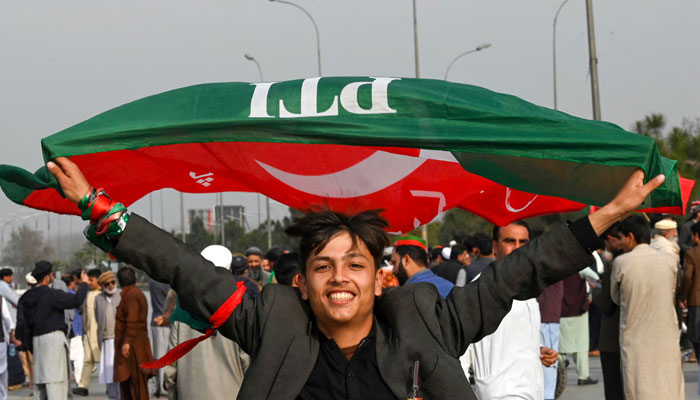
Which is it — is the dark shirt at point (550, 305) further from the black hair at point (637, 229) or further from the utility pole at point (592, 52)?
the utility pole at point (592, 52)

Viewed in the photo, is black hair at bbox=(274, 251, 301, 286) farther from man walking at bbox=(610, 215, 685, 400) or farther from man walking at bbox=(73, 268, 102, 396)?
man walking at bbox=(73, 268, 102, 396)

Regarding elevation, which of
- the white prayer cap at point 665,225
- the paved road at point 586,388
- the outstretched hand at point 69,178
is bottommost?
the paved road at point 586,388

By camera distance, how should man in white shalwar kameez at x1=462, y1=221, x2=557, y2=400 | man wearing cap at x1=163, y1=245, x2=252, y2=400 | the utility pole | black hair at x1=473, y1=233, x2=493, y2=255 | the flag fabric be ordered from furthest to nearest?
the utility pole < black hair at x1=473, y1=233, x2=493, y2=255 < man wearing cap at x1=163, y1=245, x2=252, y2=400 < man in white shalwar kameez at x1=462, y1=221, x2=557, y2=400 < the flag fabric

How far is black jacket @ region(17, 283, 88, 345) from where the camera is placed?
14.0m

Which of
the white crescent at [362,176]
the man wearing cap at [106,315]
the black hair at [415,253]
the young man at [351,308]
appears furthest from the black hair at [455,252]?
the young man at [351,308]

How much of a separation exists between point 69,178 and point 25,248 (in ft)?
429

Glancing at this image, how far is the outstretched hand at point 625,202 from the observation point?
393 cm

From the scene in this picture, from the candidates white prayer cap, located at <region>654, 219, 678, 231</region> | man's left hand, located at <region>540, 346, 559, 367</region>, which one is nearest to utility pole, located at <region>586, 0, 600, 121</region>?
white prayer cap, located at <region>654, 219, 678, 231</region>

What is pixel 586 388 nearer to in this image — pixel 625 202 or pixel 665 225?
pixel 665 225

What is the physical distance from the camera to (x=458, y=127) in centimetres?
435

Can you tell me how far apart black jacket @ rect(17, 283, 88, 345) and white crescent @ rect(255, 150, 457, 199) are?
30.4ft

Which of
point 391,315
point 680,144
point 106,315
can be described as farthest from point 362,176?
point 680,144

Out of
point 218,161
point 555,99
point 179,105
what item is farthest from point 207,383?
point 555,99

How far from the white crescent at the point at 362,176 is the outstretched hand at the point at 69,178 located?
121cm
